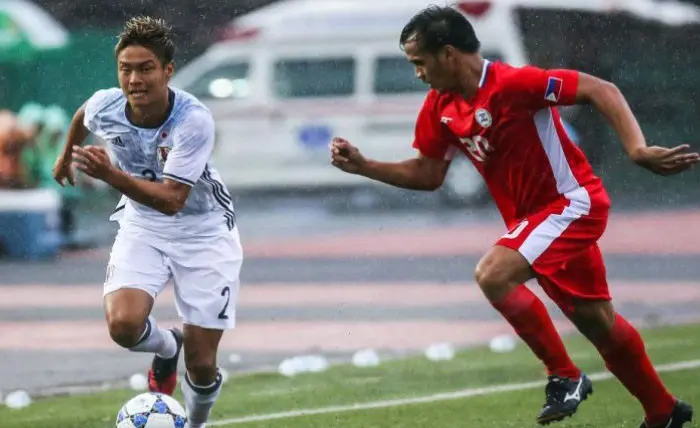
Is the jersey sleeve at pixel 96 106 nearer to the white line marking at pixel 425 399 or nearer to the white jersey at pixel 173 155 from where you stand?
the white jersey at pixel 173 155

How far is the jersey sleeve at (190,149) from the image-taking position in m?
6.21

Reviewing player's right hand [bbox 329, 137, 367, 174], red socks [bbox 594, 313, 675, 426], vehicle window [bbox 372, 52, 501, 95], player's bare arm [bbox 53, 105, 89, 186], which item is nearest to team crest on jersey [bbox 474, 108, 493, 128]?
player's right hand [bbox 329, 137, 367, 174]

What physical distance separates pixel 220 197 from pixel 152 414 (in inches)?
41.7

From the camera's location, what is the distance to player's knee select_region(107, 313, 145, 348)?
627 cm

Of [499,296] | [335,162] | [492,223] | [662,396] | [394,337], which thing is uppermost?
[335,162]

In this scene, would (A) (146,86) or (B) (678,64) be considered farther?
(B) (678,64)

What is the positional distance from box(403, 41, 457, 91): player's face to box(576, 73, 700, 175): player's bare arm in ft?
1.69

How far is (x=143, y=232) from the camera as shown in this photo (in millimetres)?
6566

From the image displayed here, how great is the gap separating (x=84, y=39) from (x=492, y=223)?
550 centimetres

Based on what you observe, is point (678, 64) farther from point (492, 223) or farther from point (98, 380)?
point (98, 380)

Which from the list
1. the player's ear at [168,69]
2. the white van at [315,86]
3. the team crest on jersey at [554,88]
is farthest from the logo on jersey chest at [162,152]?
the white van at [315,86]

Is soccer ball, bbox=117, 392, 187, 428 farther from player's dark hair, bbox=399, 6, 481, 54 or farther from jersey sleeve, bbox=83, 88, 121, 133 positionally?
player's dark hair, bbox=399, 6, 481, 54

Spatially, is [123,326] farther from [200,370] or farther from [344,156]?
[344,156]

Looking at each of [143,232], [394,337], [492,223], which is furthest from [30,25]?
[143,232]
